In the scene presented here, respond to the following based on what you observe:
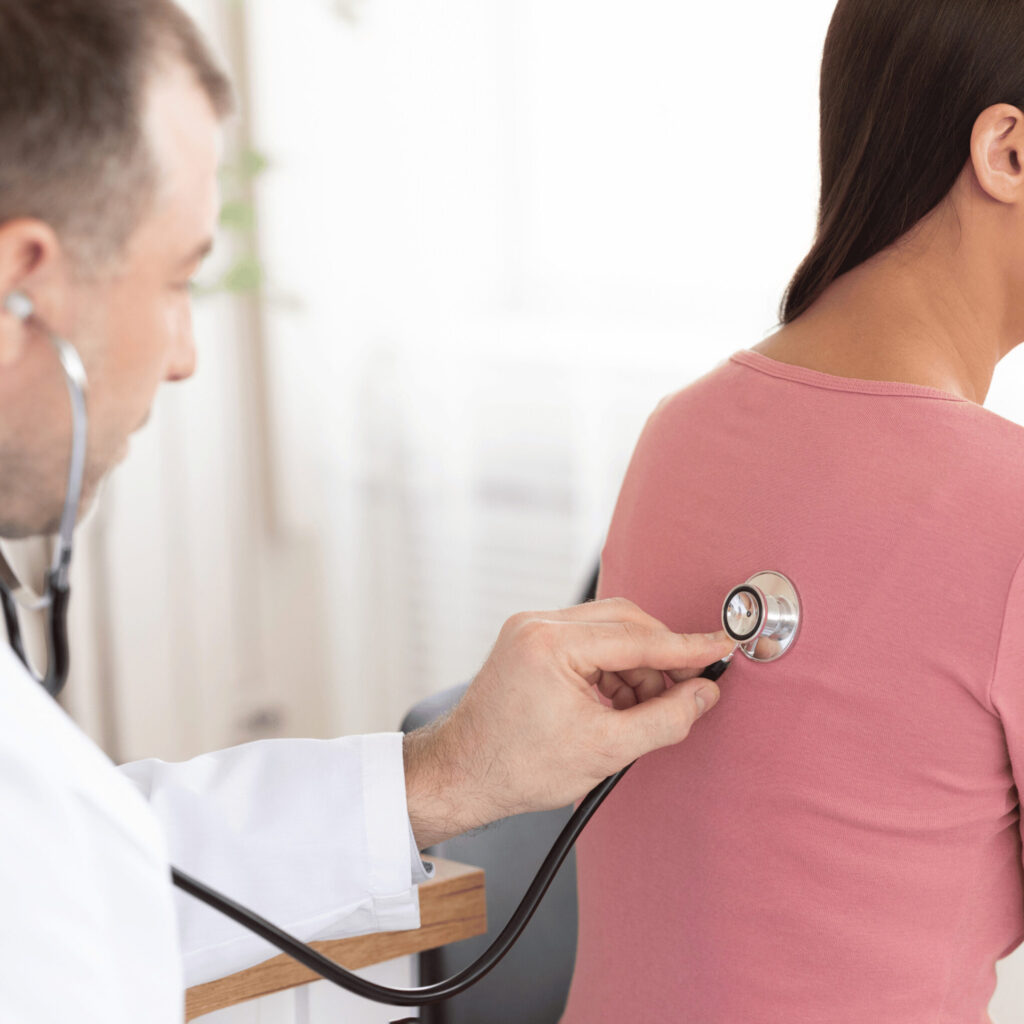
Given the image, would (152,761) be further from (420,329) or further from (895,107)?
(420,329)

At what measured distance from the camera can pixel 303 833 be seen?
902 millimetres

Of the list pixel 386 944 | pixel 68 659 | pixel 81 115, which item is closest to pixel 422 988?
pixel 386 944

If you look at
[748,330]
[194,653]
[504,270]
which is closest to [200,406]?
[194,653]

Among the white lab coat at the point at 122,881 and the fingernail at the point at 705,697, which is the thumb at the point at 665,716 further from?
the white lab coat at the point at 122,881

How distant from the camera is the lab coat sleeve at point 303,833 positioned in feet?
2.90

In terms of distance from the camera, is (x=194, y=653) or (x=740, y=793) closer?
(x=740, y=793)

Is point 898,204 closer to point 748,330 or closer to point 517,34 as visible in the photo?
point 748,330

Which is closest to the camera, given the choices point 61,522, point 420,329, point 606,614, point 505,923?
point 61,522

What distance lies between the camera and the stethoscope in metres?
0.68

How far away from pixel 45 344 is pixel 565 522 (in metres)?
1.72

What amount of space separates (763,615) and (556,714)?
0.53ft

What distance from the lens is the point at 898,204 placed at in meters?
0.90

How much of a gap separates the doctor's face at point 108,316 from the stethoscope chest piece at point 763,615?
40 centimetres

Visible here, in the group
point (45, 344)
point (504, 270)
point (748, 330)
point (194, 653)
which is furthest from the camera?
point (194, 653)
